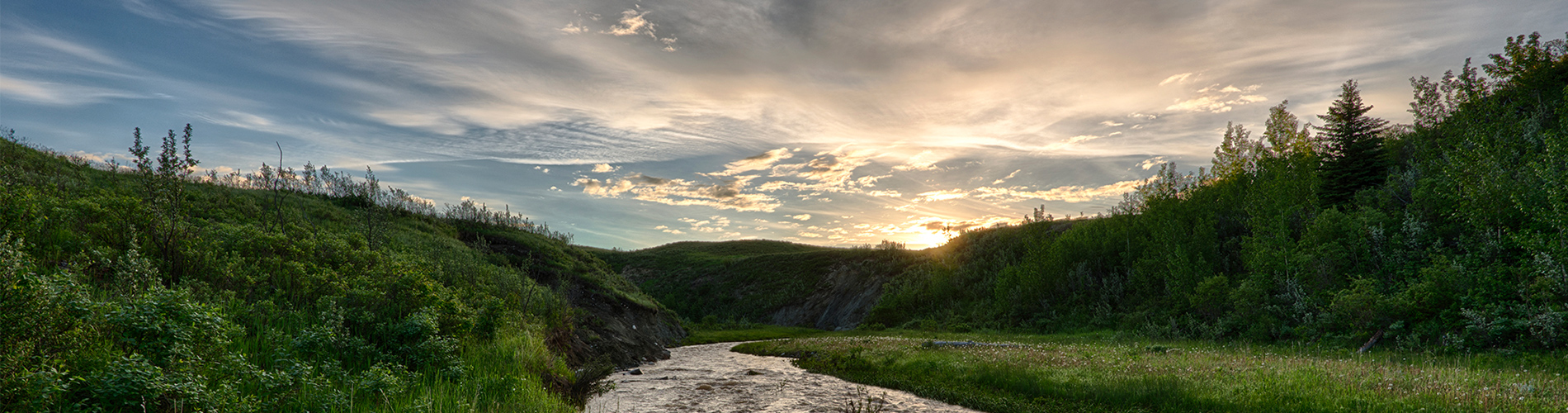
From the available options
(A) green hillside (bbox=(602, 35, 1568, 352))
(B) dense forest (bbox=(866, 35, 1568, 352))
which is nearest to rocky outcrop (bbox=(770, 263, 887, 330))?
(A) green hillside (bbox=(602, 35, 1568, 352))

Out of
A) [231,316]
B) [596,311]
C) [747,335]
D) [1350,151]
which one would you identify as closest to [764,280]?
[747,335]

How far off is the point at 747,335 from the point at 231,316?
43303 millimetres

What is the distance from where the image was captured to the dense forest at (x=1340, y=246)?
70.1 feet

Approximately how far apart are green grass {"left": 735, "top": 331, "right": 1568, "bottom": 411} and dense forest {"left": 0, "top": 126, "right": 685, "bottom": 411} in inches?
460

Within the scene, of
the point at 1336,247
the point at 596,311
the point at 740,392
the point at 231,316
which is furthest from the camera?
the point at 596,311

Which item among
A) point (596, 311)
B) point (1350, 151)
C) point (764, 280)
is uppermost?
point (1350, 151)

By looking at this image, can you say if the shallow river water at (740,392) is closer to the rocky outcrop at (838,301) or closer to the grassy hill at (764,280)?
the rocky outcrop at (838,301)

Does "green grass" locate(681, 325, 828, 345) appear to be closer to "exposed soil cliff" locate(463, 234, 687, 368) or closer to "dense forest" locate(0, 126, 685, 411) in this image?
"exposed soil cliff" locate(463, 234, 687, 368)

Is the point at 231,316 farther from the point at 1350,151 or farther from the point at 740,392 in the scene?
the point at 1350,151

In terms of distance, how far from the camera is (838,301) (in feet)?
217

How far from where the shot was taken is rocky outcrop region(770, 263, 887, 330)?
203 ft

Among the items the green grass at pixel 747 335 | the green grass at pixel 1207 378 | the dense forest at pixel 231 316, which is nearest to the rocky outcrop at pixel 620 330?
the dense forest at pixel 231 316

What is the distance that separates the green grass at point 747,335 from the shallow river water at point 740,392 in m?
19.0

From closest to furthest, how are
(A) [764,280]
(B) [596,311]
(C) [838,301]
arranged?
(B) [596,311], (C) [838,301], (A) [764,280]
